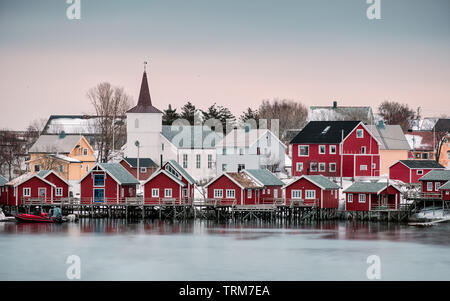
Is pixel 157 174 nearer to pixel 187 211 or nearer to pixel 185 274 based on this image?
pixel 187 211

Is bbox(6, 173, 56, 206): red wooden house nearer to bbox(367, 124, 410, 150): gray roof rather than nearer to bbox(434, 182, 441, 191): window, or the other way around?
bbox(434, 182, 441, 191): window

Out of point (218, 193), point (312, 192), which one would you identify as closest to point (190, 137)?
point (218, 193)

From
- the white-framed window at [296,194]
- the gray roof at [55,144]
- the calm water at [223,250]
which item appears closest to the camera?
the calm water at [223,250]

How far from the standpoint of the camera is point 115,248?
61438 mm

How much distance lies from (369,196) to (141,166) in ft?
89.0

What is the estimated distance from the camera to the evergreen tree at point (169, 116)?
129m

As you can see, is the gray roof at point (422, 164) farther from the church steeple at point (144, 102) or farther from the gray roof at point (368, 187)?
the church steeple at point (144, 102)

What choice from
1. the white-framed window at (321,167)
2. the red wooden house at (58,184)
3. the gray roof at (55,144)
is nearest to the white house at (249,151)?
the white-framed window at (321,167)

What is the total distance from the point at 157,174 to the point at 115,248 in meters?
18.4

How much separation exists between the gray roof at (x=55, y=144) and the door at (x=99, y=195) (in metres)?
23.8

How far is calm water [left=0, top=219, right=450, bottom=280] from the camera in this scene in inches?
2085

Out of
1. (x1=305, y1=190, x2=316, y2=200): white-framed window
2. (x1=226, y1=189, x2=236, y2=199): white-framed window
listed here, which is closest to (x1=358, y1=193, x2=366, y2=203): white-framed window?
(x1=305, y1=190, x2=316, y2=200): white-framed window
